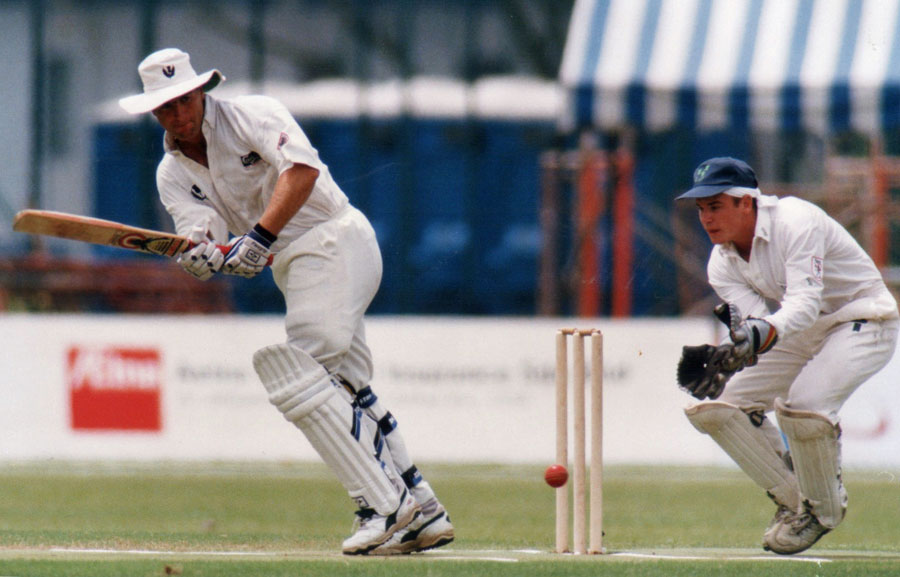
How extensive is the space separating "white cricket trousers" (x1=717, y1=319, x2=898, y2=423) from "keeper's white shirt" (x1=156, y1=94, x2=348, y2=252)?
1.46 metres

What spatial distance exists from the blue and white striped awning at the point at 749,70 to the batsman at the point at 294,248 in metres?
7.12

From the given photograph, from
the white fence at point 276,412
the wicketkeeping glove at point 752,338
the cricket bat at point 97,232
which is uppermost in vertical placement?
the cricket bat at point 97,232

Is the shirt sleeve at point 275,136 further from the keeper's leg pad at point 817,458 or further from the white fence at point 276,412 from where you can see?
the white fence at point 276,412

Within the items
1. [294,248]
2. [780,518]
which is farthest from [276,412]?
[780,518]

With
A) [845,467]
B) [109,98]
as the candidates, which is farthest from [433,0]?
[845,467]

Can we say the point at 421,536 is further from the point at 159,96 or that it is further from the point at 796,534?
the point at 159,96

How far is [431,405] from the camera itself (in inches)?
402

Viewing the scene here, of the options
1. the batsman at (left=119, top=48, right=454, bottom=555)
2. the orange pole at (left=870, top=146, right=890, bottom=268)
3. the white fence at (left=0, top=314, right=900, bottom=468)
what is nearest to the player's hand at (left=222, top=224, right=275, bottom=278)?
the batsman at (left=119, top=48, right=454, bottom=555)

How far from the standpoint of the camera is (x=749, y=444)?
5.27m

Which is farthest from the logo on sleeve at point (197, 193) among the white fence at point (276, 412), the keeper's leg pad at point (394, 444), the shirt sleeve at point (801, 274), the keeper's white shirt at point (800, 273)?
the white fence at point (276, 412)

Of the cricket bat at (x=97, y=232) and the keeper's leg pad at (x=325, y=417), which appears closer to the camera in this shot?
the cricket bat at (x=97, y=232)

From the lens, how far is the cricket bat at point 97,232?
15.2 ft

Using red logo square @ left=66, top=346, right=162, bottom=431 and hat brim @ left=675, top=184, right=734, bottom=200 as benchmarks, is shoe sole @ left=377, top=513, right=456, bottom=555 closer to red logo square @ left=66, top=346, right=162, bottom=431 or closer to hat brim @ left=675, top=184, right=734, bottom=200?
hat brim @ left=675, top=184, right=734, bottom=200

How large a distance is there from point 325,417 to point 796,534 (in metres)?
1.55
